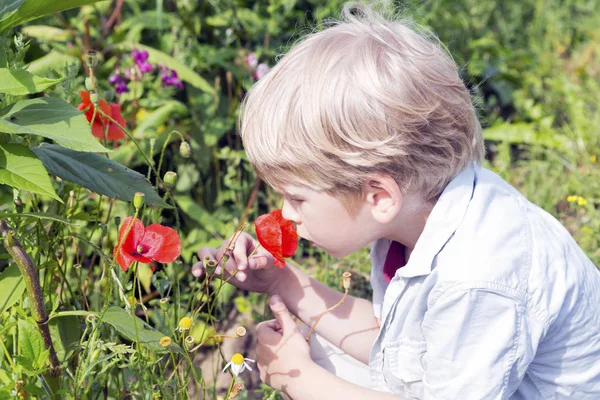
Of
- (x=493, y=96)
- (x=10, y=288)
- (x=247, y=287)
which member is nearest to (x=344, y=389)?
(x=247, y=287)

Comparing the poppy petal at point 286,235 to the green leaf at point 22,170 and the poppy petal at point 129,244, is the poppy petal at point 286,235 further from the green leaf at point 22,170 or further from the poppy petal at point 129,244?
the green leaf at point 22,170

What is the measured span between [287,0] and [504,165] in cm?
111

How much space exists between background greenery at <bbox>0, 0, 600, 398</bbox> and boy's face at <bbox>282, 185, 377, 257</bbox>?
0.26 metres

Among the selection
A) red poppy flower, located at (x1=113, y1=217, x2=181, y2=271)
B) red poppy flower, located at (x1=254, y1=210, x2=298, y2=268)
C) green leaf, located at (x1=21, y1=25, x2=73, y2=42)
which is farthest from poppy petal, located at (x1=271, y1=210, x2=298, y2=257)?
green leaf, located at (x1=21, y1=25, x2=73, y2=42)

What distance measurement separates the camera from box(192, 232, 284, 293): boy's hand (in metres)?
1.43

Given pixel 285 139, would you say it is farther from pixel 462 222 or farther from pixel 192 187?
pixel 192 187

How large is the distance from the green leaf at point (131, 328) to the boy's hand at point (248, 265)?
167 mm

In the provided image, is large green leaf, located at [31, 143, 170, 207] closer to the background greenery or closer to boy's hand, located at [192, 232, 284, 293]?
the background greenery

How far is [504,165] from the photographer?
9.20 feet

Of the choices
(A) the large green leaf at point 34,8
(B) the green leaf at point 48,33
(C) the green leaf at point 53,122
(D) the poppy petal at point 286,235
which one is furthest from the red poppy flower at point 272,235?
(B) the green leaf at point 48,33

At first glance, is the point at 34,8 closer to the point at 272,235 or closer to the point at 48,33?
the point at 272,235

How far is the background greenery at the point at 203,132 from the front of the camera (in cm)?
145

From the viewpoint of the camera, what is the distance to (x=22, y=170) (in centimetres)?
105

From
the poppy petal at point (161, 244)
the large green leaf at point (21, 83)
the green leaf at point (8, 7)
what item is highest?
the green leaf at point (8, 7)
